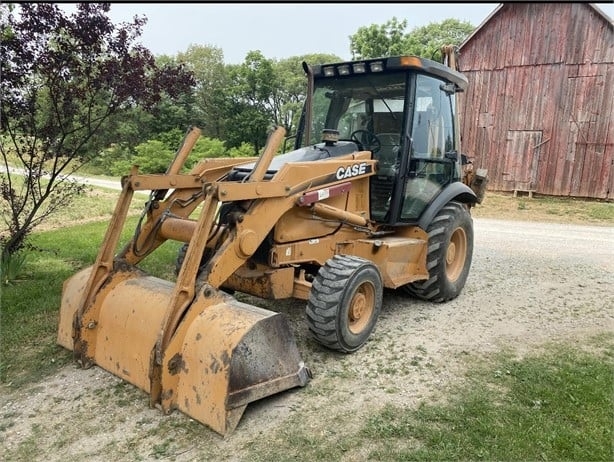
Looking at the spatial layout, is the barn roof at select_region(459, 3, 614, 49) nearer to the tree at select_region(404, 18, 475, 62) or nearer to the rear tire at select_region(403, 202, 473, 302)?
the rear tire at select_region(403, 202, 473, 302)

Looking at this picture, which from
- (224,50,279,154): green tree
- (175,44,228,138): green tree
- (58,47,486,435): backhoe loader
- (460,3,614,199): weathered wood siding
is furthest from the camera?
(175,44,228,138): green tree

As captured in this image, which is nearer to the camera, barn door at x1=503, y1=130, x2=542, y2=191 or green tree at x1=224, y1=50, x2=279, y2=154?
barn door at x1=503, y1=130, x2=542, y2=191

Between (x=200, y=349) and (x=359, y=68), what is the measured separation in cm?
329

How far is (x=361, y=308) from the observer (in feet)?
14.1

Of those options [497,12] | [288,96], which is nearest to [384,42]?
[288,96]

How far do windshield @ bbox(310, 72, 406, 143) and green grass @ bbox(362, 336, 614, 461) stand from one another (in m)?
2.59

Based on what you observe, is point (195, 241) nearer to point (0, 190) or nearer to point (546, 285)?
point (0, 190)

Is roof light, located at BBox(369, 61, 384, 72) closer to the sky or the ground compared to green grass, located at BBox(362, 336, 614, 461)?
closer to the sky

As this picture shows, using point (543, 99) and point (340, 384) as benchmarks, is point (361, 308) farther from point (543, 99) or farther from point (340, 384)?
point (543, 99)

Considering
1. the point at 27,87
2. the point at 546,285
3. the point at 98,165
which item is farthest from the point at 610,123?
the point at 98,165

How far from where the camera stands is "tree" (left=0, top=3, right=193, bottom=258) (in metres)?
5.69

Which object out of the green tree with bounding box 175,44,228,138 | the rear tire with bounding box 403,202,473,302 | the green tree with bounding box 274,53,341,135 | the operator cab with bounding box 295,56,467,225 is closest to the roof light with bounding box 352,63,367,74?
the operator cab with bounding box 295,56,467,225

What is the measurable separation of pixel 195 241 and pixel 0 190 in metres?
4.22

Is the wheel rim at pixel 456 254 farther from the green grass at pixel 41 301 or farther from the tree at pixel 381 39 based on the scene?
the tree at pixel 381 39
